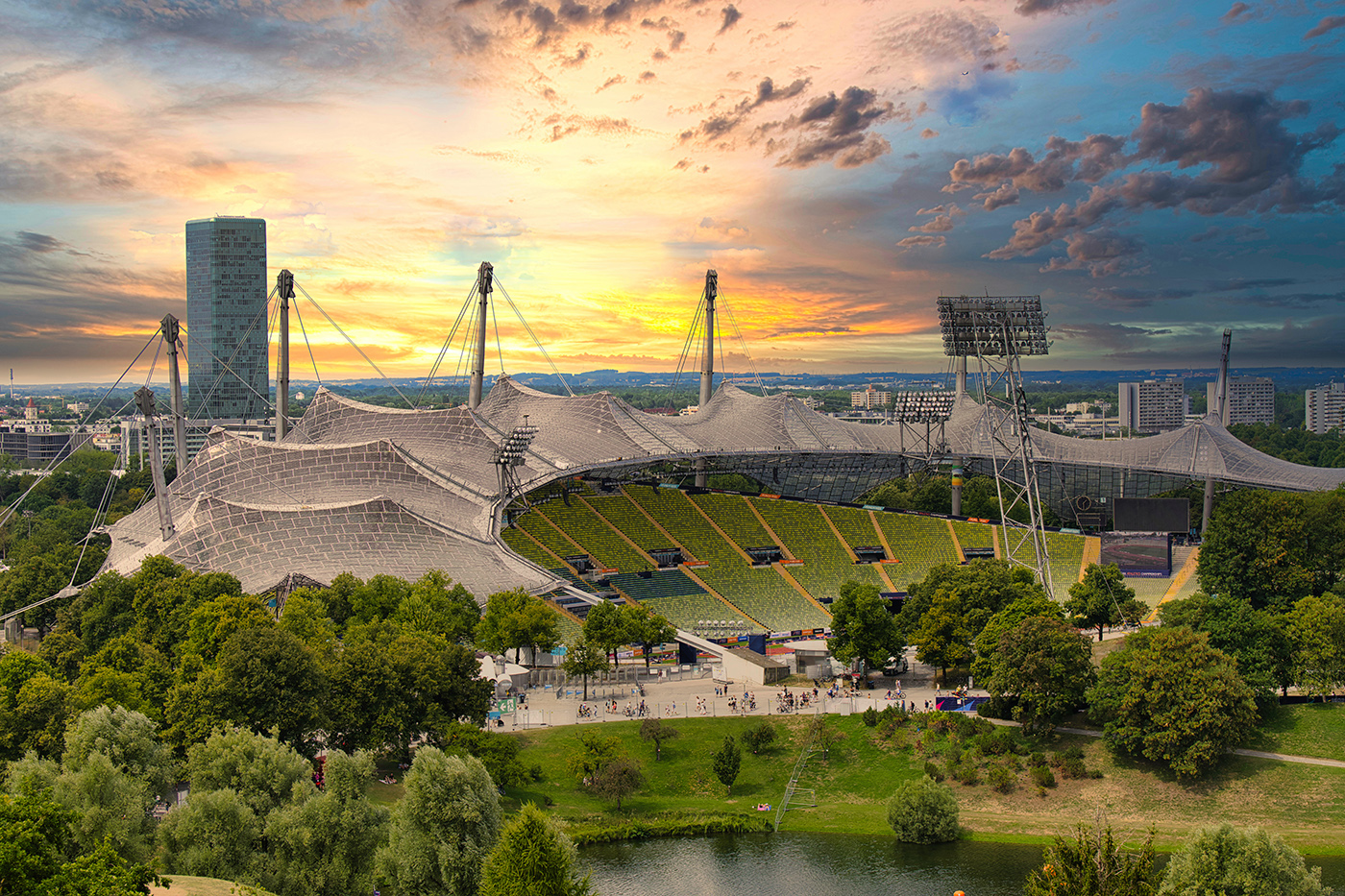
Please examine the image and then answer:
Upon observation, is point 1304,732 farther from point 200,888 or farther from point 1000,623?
point 200,888

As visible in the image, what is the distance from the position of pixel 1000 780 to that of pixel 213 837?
87.6 feet

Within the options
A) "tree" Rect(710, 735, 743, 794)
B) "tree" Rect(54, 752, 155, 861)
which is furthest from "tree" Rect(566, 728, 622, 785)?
"tree" Rect(54, 752, 155, 861)

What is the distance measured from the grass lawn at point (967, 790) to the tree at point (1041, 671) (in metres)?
1.49

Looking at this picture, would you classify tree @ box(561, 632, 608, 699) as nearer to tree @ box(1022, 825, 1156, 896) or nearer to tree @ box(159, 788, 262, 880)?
tree @ box(159, 788, 262, 880)

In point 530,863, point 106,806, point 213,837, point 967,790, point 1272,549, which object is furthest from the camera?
point 1272,549

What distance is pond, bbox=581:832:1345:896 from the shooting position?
33.8 meters

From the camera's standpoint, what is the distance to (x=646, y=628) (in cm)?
4997

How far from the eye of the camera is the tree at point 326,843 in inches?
1098

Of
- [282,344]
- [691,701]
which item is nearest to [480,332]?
[282,344]

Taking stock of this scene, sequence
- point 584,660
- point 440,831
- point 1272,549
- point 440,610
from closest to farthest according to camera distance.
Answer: point 440,831 → point 584,660 → point 440,610 → point 1272,549

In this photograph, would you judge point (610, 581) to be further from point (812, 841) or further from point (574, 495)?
point (812, 841)

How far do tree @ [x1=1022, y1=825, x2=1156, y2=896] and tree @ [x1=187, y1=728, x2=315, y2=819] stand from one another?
61.3 ft

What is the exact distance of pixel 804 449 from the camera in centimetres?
8569

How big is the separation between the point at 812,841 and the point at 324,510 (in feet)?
93.6
